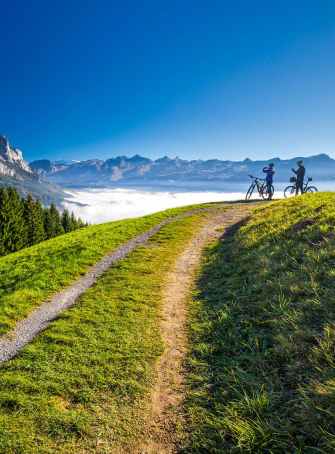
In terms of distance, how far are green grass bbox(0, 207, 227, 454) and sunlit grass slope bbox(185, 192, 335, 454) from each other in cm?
141

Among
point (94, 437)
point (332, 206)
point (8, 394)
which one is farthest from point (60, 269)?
point (332, 206)

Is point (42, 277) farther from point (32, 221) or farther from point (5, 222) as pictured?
point (32, 221)

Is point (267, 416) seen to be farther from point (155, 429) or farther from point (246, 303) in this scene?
point (246, 303)

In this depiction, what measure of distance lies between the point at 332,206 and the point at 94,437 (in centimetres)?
1497

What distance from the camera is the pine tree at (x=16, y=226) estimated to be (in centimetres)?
4838

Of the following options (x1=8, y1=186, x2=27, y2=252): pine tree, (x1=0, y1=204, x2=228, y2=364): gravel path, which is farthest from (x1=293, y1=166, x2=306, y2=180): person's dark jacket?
(x1=8, y1=186, x2=27, y2=252): pine tree

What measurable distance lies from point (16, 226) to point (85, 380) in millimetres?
56286

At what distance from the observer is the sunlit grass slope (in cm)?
344

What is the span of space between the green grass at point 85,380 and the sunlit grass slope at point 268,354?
141cm

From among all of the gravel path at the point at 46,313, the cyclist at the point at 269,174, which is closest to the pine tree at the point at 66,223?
the cyclist at the point at 269,174

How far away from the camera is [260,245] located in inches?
450

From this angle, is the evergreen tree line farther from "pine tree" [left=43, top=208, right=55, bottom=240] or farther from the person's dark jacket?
the person's dark jacket

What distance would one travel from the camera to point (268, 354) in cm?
511

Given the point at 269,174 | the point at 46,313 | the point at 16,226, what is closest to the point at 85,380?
the point at 46,313
